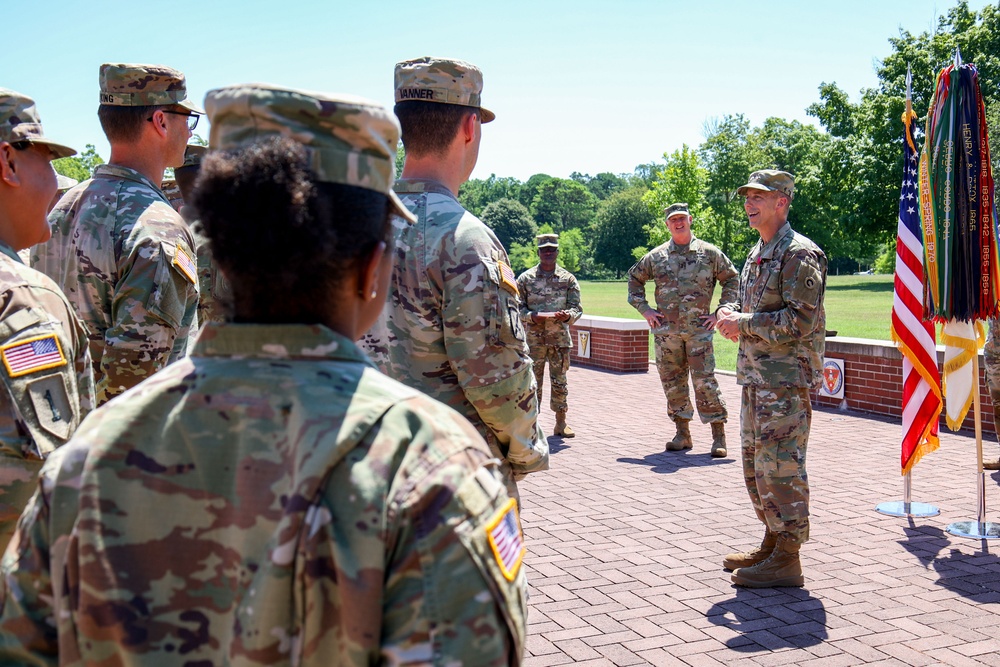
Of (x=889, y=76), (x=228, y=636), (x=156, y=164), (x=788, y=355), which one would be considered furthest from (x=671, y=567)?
(x=889, y=76)

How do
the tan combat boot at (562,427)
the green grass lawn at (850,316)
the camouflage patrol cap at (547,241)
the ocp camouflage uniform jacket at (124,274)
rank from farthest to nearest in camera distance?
the green grass lawn at (850,316), the camouflage patrol cap at (547,241), the tan combat boot at (562,427), the ocp camouflage uniform jacket at (124,274)

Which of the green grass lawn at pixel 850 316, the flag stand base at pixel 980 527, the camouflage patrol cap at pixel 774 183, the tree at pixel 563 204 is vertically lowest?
the green grass lawn at pixel 850 316


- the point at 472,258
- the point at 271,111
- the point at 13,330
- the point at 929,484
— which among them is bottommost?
the point at 929,484

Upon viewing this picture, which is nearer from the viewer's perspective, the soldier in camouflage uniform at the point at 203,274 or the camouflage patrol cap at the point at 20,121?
the camouflage patrol cap at the point at 20,121

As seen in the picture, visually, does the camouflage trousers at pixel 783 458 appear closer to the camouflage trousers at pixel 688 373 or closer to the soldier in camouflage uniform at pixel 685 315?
the camouflage trousers at pixel 688 373

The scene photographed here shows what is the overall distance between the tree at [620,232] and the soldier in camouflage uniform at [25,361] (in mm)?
96342

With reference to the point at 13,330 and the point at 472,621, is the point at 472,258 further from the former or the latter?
the point at 472,621

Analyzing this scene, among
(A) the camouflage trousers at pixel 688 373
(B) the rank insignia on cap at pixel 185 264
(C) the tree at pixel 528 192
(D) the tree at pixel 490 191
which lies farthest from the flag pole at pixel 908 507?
(C) the tree at pixel 528 192

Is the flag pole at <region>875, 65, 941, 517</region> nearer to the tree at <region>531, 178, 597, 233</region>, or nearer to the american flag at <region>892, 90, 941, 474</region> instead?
the american flag at <region>892, 90, 941, 474</region>

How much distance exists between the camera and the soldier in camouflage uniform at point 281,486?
1290mm

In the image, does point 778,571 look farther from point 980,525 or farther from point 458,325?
point 458,325

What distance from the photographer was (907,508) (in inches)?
286

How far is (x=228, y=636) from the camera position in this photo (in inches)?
55.3

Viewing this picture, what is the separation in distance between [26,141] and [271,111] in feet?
6.58
